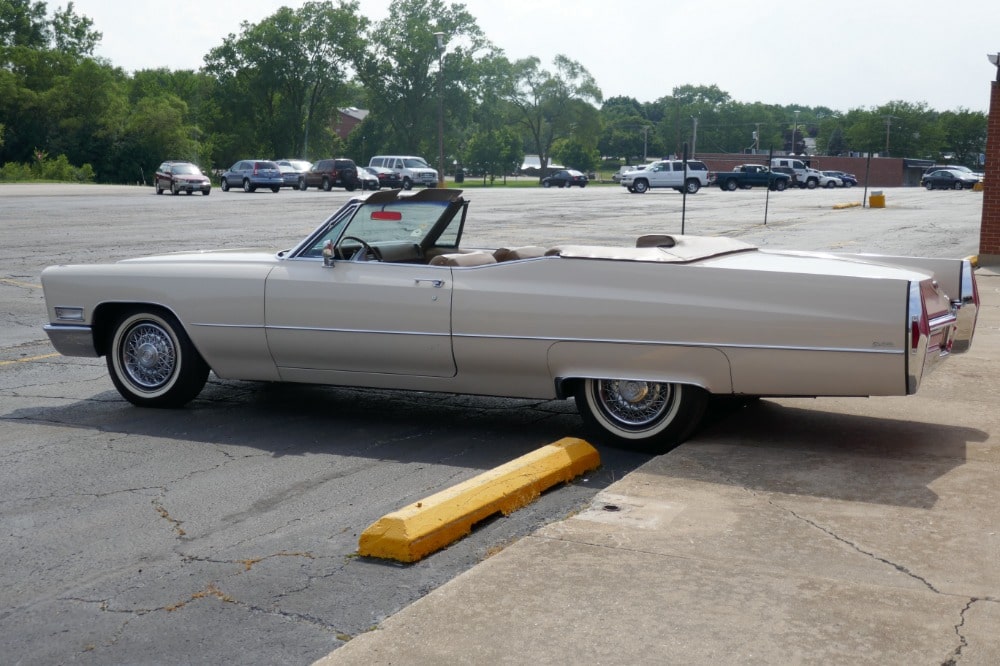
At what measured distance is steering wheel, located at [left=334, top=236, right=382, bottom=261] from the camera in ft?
22.8

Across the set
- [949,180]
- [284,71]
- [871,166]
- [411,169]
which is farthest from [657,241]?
[871,166]

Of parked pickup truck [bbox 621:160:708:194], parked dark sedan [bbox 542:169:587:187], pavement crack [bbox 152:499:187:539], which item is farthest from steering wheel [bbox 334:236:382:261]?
parked dark sedan [bbox 542:169:587:187]

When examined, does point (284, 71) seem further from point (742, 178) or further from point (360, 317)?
point (360, 317)

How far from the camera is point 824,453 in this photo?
6.13 meters

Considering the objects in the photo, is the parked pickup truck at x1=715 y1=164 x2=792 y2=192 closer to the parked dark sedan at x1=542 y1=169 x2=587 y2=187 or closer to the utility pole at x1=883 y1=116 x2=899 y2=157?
the parked dark sedan at x1=542 y1=169 x2=587 y2=187

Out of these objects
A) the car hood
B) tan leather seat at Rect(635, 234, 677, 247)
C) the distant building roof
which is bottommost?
the car hood

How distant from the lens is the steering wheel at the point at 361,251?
6941 mm

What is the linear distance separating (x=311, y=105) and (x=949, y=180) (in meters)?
56.1

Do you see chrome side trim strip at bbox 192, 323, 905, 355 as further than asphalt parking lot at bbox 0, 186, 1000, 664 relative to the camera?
Yes

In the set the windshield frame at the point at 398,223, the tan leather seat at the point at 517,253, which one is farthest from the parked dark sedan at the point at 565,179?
the tan leather seat at the point at 517,253

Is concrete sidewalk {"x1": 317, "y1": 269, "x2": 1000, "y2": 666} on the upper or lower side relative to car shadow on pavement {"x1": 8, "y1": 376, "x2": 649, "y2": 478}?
upper

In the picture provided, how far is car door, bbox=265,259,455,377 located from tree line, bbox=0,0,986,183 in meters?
63.4

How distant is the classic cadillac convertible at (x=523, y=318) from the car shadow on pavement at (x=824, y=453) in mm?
348

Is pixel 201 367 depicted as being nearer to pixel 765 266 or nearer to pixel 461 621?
pixel 765 266
